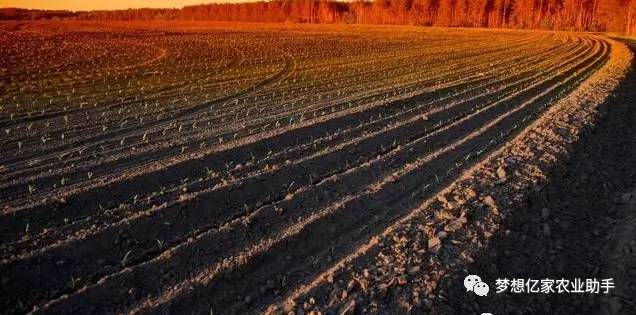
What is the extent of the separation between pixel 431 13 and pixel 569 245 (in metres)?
91.9

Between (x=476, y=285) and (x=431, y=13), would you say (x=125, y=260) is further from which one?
(x=431, y=13)

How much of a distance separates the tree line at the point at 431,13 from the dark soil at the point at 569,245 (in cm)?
6666

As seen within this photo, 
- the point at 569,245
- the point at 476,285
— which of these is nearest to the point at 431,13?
the point at 569,245

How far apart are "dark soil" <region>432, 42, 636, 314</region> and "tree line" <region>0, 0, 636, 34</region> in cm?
6666

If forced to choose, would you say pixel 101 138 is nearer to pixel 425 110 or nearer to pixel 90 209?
pixel 90 209


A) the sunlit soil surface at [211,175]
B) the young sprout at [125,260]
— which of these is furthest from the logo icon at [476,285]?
the young sprout at [125,260]

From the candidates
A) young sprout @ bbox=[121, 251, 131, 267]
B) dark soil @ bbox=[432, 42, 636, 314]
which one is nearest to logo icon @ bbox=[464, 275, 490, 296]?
dark soil @ bbox=[432, 42, 636, 314]

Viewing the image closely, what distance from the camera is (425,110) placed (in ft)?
43.7

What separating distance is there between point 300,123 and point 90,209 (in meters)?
5.44

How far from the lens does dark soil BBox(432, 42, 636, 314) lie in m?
5.13

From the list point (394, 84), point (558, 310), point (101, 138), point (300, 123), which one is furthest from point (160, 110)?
point (558, 310)

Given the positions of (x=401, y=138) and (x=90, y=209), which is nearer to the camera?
(x=90, y=209)

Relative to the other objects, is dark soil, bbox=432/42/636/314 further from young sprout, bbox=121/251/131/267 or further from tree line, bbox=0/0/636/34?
tree line, bbox=0/0/636/34

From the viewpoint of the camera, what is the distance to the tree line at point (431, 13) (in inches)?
2859
